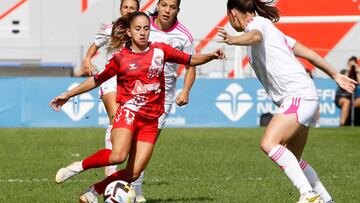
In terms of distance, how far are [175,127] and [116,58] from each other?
14.5 meters

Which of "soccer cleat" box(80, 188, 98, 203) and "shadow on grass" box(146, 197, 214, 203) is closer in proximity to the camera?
"soccer cleat" box(80, 188, 98, 203)

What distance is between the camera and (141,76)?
9.36 meters

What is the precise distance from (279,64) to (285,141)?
0.71m

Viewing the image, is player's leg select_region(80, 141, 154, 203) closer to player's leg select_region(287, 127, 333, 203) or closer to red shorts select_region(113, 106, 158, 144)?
red shorts select_region(113, 106, 158, 144)

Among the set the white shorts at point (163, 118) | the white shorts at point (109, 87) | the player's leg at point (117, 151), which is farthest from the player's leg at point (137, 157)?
the white shorts at point (109, 87)

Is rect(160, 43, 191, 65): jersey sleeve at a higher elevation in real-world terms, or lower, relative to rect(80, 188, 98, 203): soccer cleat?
higher

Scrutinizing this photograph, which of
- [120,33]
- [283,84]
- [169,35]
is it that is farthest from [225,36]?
[169,35]

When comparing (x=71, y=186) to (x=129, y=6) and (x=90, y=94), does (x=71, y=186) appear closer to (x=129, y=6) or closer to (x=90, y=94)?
(x=129, y=6)

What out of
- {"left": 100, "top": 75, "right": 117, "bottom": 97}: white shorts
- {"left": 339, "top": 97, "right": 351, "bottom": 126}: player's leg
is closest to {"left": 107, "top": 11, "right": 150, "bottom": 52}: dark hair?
{"left": 100, "top": 75, "right": 117, "bottom": 97}: white shorts

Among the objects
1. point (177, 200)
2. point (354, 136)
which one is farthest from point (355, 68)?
point (177, 200)

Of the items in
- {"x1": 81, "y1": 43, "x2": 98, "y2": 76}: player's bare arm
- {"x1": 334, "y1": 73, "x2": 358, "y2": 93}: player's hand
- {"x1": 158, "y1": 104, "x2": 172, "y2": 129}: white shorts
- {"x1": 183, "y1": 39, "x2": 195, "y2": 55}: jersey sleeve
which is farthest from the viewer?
{"x1": 81, "y1": 43, "x2": 98, "y2": 76}: player's bare arm

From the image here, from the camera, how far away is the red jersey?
30.8 feet

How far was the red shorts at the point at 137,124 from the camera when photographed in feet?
31.0

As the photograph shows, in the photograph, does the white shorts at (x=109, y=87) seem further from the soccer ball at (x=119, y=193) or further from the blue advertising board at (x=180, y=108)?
the blue advertising board at (x=180, y=108)
